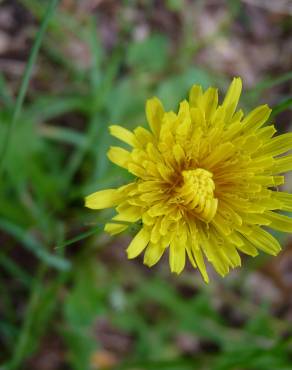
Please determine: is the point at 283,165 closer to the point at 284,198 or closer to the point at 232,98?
the point at 284,198

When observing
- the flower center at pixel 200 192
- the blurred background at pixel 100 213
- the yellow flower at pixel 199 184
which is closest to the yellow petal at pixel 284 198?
the yellow flower at pixel 199 184

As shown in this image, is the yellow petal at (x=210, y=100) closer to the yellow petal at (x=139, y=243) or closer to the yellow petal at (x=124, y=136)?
the yellow petal at (x=124, y=136)

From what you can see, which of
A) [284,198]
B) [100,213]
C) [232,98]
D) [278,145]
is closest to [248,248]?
A: [284,198]

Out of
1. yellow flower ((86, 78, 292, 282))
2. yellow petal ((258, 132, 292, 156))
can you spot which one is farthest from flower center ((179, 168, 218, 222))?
yellow petal ((258, 132, 292, 156))

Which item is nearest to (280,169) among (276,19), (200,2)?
(200,2)

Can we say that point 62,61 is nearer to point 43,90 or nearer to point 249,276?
point 43,90

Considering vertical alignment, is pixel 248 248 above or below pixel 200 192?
below
